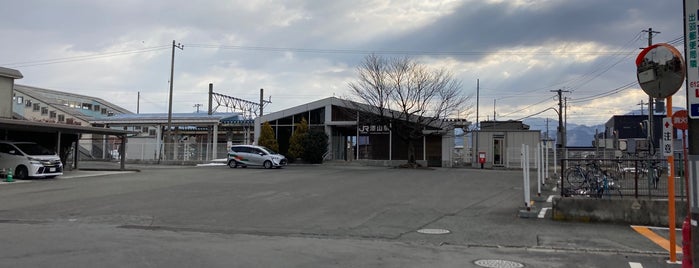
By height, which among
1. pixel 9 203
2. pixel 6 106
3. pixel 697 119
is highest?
pixel 6 106

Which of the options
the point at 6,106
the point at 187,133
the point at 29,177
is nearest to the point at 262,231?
the point at 29,177

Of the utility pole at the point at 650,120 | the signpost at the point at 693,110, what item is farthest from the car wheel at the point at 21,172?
the utility pole at the point at 650,120

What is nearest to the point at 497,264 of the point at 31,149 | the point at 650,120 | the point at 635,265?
the point at 635,265

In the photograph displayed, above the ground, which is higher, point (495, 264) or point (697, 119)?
point (697, 119)

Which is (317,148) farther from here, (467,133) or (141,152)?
(141,152)

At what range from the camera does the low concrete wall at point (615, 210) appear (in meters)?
10.9

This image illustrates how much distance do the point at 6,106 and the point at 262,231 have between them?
1027 inches

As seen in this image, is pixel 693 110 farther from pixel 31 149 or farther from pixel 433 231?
pixel 31 149

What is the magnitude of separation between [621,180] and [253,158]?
2540 cm

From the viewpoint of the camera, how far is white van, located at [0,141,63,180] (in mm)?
23484

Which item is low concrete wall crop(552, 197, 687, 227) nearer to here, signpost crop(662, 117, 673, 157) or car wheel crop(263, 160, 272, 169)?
signpost crop(662, 117, 673, 157)

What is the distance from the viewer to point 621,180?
13.2 m

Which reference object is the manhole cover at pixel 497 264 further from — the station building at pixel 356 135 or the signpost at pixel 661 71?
the station building at pixel 356 135

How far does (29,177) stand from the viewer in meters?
23.8
